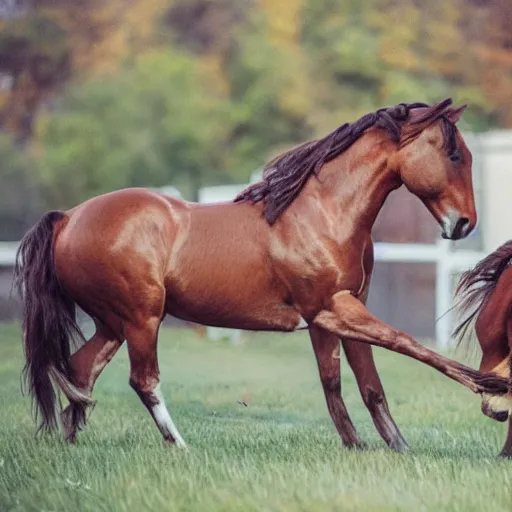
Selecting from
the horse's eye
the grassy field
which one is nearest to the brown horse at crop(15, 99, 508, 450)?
the horse's eye

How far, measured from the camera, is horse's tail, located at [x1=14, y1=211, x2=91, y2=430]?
463 centimetres

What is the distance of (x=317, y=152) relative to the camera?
4.57 meters

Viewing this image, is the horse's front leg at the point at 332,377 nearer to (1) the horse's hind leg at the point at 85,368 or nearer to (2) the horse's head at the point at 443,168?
(2) the horse's head at the point at 443,168

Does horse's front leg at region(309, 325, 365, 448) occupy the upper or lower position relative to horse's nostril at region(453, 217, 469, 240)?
lower

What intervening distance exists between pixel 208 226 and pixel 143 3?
14.4 meters

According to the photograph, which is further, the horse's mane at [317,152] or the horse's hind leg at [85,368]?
the horse's hind leg at [85,368]

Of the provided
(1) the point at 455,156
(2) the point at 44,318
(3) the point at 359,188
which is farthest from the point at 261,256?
(2) the point at 44,318

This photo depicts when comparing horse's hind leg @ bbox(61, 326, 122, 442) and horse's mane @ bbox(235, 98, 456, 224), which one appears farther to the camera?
horse's hind leg @ bbox(61, 326, 122, 442)

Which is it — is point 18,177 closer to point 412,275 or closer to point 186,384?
point 412,275

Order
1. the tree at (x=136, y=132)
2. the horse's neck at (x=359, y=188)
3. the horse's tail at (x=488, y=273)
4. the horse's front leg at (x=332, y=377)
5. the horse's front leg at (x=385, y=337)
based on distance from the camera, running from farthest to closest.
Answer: the tree at (x=136, y=132), the horse's tail at (x=488, y=273), the horse's front leg at (x=332, y=377), the horse's neck at (x=359, y=188), the horse's front leg at (x=385, y=337)

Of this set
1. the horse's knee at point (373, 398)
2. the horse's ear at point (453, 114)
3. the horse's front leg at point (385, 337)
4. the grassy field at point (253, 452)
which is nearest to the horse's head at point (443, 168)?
the horse's ear at point (453, 114)

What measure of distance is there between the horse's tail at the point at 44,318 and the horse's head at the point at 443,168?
1.58 m

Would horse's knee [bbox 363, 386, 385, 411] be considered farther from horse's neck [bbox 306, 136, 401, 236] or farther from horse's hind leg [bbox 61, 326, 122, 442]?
horse's hind leg [bbox 61, 326, 122, 442]

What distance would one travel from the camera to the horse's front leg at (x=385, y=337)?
4.11 m
